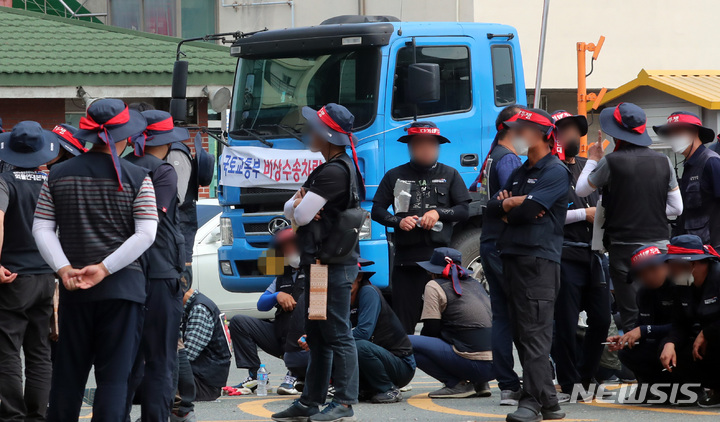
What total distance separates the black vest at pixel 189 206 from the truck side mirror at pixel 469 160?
3.80 metres

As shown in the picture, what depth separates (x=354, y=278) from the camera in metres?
6.40

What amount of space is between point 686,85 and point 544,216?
12.7 metres

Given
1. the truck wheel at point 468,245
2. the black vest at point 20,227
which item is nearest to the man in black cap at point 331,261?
the black vest at point 20,227

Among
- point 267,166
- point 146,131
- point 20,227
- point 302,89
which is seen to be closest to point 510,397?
point 146,131

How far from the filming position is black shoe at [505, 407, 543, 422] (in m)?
6.09

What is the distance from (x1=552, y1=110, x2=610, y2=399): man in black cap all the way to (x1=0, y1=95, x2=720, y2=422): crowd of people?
13 millimetres

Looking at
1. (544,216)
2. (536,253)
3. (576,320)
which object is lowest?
(576,320)

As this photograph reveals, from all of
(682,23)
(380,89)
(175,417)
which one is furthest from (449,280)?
(682,23)

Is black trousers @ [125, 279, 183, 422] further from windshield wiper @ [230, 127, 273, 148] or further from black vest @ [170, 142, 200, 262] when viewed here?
windshield wiper @ [230, 127, 273, 148]

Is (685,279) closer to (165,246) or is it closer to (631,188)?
(631,188)

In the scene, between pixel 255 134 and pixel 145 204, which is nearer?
pixel 145 204

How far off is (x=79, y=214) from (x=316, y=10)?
18.6 meters

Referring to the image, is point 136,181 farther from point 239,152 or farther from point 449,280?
point 239,152

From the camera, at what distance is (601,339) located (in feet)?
23.4
